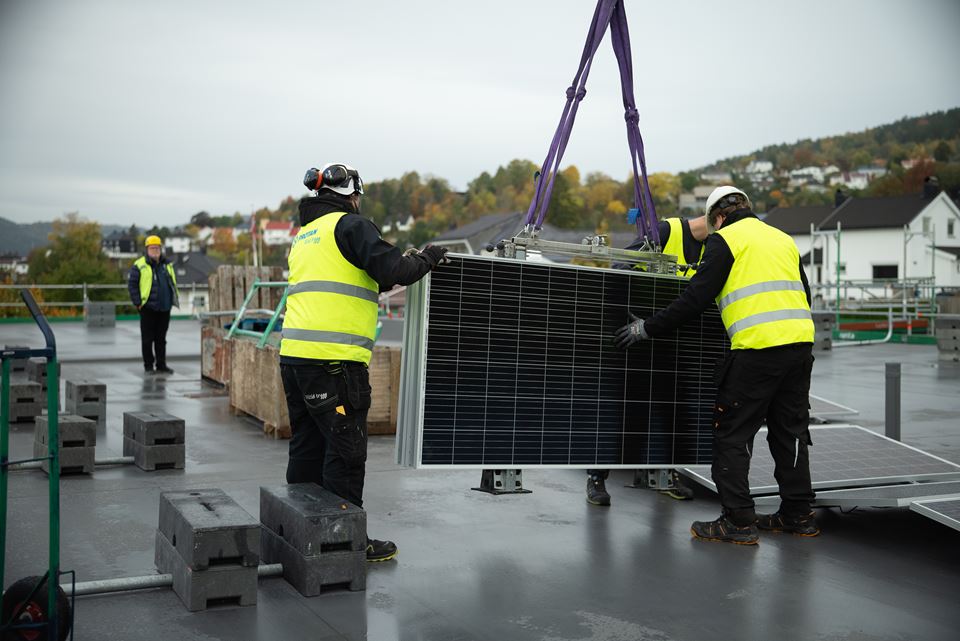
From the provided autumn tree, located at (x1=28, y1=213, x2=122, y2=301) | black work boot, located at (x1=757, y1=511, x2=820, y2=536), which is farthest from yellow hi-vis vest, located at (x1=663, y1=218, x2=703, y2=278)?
autumn tree, located at (x1=28, y1=213, x2=122, y2=301)

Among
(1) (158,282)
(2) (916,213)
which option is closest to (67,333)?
(1) (158,282)

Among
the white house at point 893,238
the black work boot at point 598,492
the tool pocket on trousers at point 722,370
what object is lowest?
the black work boot at point 598,492

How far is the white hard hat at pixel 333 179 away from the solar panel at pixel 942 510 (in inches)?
158

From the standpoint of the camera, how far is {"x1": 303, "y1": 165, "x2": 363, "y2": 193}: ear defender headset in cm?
539

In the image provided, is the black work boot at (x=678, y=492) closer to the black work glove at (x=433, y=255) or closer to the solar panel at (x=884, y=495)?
the solar panel at (x=884, y=495)

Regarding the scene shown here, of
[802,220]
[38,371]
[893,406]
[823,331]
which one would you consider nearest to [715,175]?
[802,220]

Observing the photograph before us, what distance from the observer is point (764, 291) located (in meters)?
5.92

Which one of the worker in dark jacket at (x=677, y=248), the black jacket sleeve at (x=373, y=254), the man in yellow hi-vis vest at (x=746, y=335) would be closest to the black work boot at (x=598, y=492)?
the worker in dark jacket at (x=677, y=248)

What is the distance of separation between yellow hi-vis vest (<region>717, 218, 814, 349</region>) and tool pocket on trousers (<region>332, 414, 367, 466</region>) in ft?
8.40

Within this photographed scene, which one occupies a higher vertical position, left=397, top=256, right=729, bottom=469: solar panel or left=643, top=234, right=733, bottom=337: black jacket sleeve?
left=643, top=234, right=733, bottom=337: black jacket sleeve

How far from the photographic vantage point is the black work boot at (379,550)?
5.45 m

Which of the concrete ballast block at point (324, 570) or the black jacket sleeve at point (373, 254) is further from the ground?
the black jacket sleeve at point (373, 254)

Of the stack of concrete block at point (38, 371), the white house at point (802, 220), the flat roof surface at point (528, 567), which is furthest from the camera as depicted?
the white house at point (802, 220)

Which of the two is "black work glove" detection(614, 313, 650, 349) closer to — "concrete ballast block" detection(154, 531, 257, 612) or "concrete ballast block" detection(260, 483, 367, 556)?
"concrete ballast block" detection(260, 483, 367, 556)
